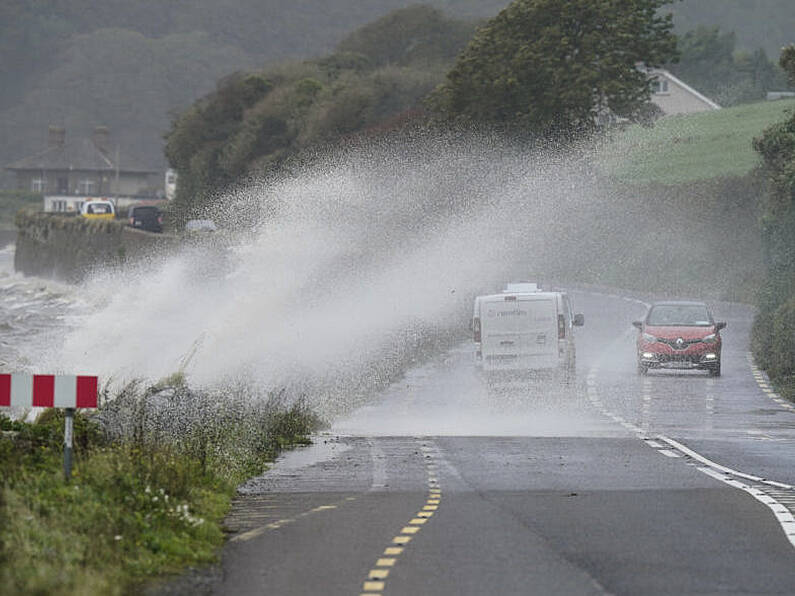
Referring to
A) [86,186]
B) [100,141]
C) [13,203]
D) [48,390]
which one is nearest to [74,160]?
[86,186]

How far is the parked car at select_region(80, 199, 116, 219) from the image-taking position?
363ft

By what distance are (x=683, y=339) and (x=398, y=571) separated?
2766 centimetres

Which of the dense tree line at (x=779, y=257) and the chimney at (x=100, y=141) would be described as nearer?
the dense tree line at (x=779, y=257)

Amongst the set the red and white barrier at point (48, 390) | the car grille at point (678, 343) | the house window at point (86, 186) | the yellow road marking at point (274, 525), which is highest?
the house window at point (86, 186)

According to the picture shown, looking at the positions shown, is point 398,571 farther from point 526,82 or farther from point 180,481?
point 526,82

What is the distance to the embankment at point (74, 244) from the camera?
90000 mm

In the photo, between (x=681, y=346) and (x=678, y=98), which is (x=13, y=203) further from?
(x=681, y=346)

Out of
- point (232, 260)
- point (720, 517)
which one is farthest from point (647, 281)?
point (720, 517)

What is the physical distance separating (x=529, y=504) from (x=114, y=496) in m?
4.65

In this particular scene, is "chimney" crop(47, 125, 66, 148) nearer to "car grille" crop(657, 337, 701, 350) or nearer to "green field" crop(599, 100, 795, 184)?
"green field" crop(599, 100, 795, 184)

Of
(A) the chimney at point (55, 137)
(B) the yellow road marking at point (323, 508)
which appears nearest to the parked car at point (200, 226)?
(B) the yellow road marking at point (323, 508)

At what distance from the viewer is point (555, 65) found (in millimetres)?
74562

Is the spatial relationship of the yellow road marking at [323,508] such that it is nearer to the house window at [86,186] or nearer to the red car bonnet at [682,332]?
the red car bonnet at [682,332]

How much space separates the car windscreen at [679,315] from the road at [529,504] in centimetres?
622
